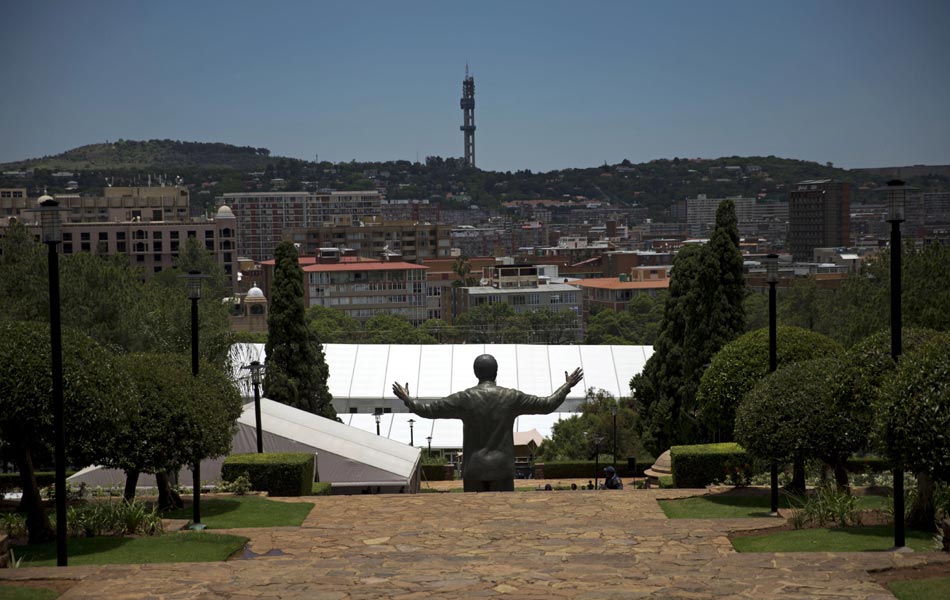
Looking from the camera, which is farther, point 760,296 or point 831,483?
point 760,296

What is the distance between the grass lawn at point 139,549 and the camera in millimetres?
10828

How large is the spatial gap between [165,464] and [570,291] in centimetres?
13853

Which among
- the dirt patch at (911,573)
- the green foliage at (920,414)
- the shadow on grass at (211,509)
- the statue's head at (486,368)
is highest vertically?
the green foliage at (920,414)

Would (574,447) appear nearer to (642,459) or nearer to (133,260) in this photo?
(642,459)

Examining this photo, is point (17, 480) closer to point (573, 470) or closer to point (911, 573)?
point (573, 470)

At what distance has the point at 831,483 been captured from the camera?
1441cm

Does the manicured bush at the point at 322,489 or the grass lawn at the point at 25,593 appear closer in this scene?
the grass lawn at the point at 25,593

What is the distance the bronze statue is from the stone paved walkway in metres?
Result: 3.43

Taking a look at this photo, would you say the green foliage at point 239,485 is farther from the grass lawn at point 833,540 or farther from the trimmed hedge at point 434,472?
the trimmed hedge at point 434,472

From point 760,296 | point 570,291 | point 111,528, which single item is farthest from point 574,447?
point 570,291

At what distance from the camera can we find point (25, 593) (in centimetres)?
841

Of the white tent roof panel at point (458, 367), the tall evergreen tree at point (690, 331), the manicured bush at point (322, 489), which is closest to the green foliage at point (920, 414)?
the manicured bush at point (322, 489)

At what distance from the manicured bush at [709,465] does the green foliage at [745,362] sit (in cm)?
56

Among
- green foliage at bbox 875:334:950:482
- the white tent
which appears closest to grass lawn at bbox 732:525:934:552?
green foliage at bbox 875:334:950:482
